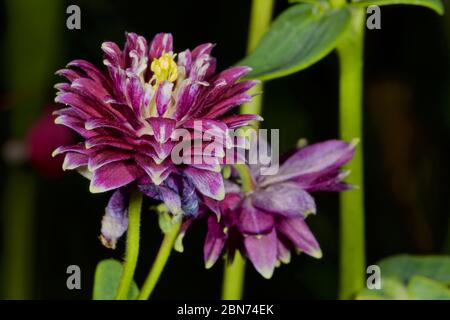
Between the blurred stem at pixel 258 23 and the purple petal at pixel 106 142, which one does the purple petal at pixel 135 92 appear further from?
the blurred stem at pixel 258 23

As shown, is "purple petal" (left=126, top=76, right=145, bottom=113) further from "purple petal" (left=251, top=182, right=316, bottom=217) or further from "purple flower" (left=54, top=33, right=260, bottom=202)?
"purple petal" (left=251, top=182, right=316, bottom=217)

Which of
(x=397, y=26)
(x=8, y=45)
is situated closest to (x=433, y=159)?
(x=397, y=26)

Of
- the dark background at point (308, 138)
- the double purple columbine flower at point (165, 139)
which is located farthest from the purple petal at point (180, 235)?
the dark background at point (308, 138)

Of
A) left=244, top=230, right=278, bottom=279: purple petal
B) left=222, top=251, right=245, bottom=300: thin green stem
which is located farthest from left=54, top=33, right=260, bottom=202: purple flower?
left=222, top=251, right=245, bottom=300: thin green stem

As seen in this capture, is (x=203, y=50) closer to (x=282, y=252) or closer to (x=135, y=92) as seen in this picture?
(x=135, y=92)

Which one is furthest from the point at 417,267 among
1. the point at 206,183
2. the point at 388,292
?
the point at 206,183

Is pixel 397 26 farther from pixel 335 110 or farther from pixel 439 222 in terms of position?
pixel 439 222
